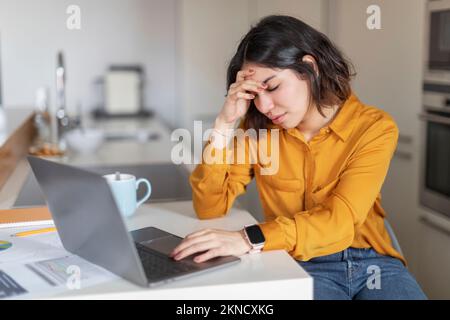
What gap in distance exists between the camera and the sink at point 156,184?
5.69 ft

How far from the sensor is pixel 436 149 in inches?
90.5

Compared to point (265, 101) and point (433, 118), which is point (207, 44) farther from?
point (265, 101)

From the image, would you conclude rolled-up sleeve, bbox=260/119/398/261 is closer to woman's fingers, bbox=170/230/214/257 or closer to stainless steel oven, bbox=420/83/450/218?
woman's fingers, bbox=170/230/214/257

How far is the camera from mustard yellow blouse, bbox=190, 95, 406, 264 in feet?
4.16

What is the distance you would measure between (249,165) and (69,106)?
2.87 m

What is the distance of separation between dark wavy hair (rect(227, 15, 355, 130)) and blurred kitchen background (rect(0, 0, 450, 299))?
0.87 meters

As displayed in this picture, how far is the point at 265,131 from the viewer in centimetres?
156

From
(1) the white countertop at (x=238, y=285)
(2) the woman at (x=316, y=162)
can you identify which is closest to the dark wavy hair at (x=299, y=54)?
(2) the woman at (x=316, y=162)

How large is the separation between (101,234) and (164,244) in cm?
21

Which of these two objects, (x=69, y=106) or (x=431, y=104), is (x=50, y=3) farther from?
(x=431, y=104)

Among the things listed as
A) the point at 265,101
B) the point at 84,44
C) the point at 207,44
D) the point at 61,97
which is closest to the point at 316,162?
the point at 265,101

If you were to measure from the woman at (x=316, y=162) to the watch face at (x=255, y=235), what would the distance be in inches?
3.1

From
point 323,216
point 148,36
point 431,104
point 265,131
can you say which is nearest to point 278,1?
point 148,36

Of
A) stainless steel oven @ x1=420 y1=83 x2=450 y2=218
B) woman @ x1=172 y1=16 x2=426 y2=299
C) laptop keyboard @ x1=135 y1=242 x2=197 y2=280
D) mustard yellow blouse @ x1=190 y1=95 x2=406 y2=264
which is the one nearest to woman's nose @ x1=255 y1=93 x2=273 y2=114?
woman @ x1=172 y1=16 x2=426 y2=299
